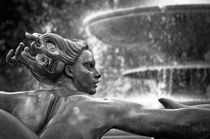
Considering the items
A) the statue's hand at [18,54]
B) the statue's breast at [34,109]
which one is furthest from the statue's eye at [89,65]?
the statue's hand at [18,54]

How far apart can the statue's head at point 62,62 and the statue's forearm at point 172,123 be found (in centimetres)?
51

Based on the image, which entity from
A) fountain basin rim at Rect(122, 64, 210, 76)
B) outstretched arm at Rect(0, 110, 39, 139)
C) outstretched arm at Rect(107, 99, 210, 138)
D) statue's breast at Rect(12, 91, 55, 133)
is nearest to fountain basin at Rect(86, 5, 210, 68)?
fountain basin rim at Rect(122, 64, 210, 76)

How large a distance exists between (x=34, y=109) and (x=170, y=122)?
893mm

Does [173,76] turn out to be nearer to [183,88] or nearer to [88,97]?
[183,88]

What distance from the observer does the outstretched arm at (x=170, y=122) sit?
139 inches

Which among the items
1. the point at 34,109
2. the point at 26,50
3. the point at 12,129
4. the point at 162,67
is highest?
the point at 162,67

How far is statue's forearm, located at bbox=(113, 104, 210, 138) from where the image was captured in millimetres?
3527

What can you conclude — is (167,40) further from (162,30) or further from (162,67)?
(162,67)

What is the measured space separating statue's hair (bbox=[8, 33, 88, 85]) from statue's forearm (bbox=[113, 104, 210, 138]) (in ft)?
2.05

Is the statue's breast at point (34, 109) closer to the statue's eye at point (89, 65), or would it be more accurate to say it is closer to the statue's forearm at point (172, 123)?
the statue's eye at point (89, 65)

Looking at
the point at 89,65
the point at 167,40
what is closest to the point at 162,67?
the point at 167,40

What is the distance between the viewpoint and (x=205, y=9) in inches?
386

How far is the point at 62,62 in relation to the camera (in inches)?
154

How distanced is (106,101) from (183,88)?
6.56m
